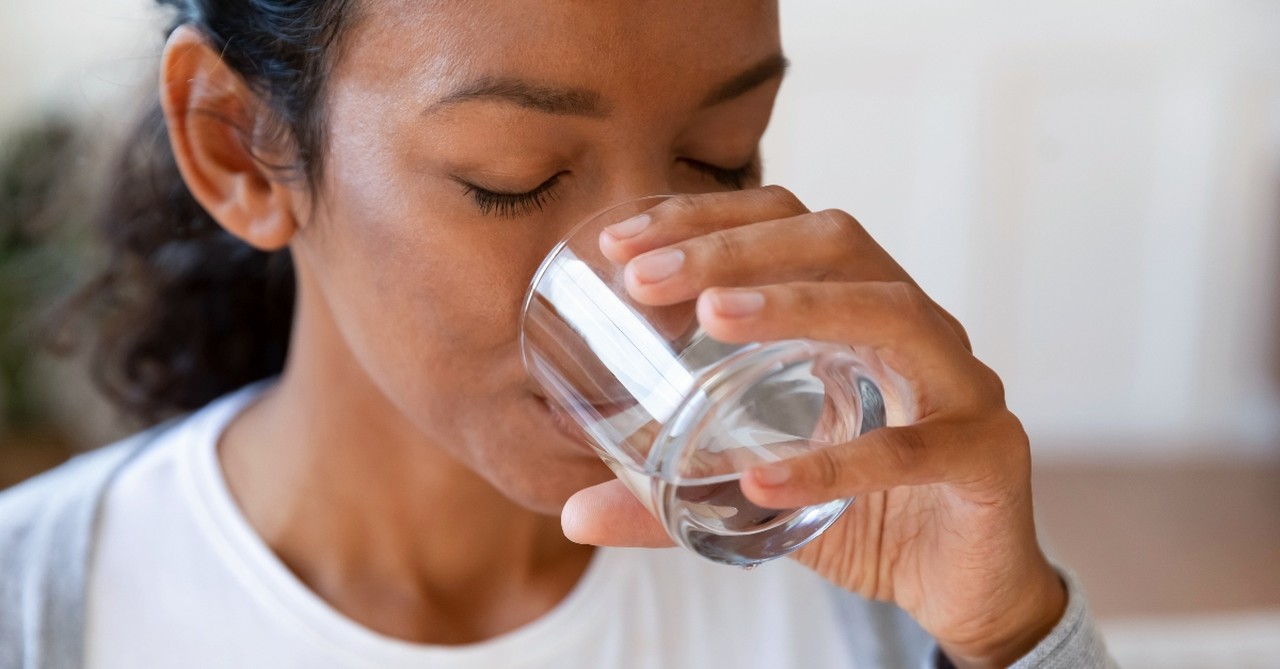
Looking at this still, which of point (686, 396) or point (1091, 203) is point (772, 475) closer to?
point (686, 396)

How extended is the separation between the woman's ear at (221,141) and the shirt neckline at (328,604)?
27 centimetres

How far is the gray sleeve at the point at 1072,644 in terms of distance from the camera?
1.01 meters

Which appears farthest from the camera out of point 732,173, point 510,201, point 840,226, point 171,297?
point 171,297

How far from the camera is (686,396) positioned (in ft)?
2.41

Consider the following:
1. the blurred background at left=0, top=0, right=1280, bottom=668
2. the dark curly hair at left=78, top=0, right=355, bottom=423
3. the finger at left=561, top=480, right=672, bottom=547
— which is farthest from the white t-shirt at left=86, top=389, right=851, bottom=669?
the blurred background at left=0, top=0, right=1280, bottom=668

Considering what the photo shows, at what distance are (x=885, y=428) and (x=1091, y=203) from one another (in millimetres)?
3617

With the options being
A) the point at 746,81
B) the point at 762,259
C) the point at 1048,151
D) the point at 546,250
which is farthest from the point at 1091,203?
the point at 762,259

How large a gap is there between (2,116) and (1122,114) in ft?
11.0

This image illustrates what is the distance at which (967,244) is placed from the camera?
4.09m

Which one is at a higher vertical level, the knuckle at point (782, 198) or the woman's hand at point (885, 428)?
the knuckle at point (782, 198)

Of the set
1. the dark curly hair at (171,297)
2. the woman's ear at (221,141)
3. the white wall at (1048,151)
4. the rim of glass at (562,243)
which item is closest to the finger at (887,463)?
the rim of glass at (562,243)

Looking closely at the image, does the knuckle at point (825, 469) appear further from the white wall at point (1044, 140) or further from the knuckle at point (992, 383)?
the white wall at point (1044, 140)

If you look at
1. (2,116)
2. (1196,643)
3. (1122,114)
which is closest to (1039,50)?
(1122,114)

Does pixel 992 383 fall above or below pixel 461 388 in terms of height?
above
